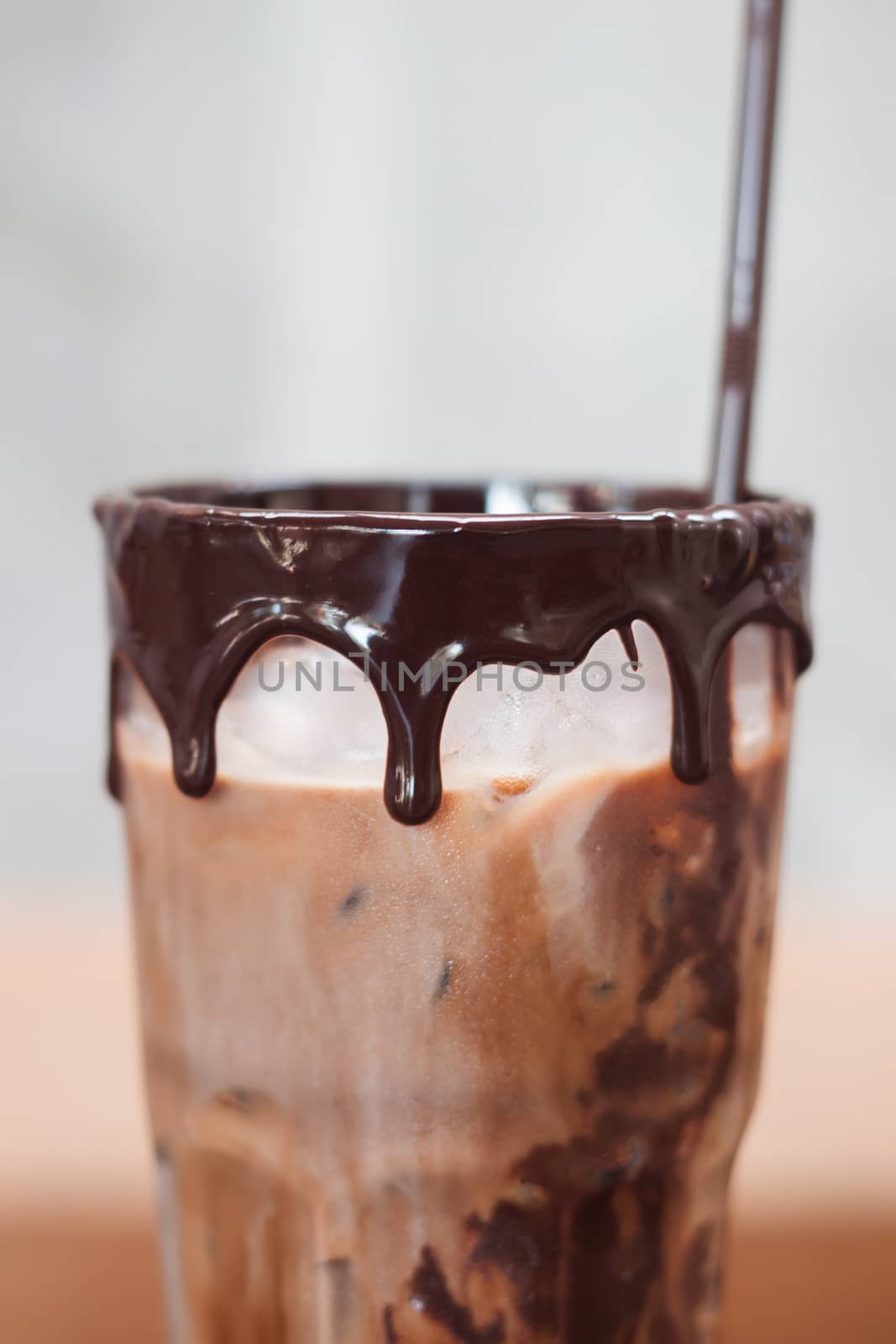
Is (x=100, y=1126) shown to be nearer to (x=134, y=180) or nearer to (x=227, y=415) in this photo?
(x=227, y=415)

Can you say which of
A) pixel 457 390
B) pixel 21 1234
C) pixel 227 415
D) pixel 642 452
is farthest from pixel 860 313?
pixel 21 1234

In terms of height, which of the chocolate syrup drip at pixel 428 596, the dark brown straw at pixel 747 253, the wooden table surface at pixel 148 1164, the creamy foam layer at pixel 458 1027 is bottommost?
the wooden table surface at pixel 148 1164

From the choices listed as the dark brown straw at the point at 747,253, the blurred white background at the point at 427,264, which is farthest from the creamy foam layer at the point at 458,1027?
the blurred white background at the point at 427,264

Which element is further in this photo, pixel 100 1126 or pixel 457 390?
pixel 457 390

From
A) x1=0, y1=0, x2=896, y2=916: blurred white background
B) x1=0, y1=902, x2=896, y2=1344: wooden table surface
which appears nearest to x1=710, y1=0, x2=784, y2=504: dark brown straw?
x1=0, y1=902, x2=896, y2=1344: wooden table surface

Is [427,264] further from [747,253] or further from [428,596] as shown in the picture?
[428,596]

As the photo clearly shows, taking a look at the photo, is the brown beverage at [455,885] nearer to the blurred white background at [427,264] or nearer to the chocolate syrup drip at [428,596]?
the chocolate syrup drip at [428,596]

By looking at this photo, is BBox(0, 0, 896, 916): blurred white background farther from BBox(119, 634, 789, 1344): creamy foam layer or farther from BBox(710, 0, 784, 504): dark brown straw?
BBox(119, 634, 789, 1344): creamy foam layer

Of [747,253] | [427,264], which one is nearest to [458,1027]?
[747,253]
